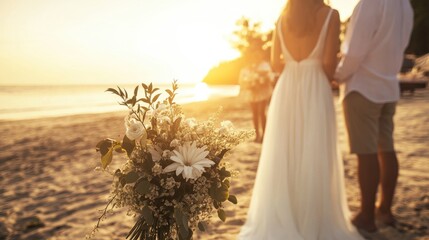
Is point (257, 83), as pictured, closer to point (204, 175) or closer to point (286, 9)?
point (286, 9)

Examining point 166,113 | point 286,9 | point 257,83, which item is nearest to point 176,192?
point 166,113

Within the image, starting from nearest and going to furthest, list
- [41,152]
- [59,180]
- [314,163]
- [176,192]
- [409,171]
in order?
[176,192]
[314,163]
[409,171]
[59,180]
[41,152]

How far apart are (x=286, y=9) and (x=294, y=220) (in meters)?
1.95

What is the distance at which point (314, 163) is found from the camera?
10.9 ft

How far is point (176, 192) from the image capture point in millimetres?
1802

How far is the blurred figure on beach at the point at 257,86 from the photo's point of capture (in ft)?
28.7

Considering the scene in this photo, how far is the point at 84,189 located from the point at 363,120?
4123 mm

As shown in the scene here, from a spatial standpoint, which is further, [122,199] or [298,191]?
[298,191]

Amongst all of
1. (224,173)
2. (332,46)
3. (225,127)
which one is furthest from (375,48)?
(224,173)

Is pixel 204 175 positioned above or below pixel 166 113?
below

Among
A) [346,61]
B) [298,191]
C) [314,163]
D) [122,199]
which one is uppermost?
[346,61]

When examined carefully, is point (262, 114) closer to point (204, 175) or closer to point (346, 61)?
point (346, 61)

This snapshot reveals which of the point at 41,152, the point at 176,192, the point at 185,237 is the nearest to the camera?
the point at 185,237

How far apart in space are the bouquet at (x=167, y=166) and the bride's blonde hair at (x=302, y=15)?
65.8 inches
